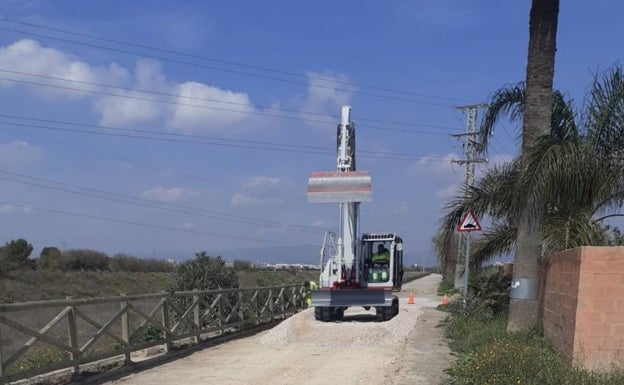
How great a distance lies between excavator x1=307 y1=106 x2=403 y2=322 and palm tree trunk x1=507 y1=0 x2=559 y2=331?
24.8 feet

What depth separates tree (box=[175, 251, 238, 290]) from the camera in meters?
22.3

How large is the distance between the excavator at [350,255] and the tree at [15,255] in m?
25.1

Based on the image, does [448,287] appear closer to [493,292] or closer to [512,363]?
[493,292]

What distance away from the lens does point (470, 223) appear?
16422 mm

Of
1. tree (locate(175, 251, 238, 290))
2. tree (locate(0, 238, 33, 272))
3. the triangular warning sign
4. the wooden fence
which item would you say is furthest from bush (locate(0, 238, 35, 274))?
the triangular warning sign

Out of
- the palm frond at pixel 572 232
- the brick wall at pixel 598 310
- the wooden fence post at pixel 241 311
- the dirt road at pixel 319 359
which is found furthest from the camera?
the wooden fence post at pixel 241 311

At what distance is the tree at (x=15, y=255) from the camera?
4042 centimetres

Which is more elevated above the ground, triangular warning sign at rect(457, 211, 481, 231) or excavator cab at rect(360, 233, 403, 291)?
triangular warning sign at rect(457, 211, 481, 231)

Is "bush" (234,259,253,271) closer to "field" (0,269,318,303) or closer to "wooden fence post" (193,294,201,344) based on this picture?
"field" (0,269,318,303)

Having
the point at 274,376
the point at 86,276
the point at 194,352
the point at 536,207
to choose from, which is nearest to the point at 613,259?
the point at 536,207

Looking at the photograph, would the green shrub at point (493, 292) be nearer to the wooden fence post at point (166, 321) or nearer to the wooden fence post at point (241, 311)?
the wooden fence post at point (241, 311)

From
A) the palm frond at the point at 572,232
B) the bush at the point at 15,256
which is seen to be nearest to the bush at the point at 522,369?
the palm frond at the point at 572,232

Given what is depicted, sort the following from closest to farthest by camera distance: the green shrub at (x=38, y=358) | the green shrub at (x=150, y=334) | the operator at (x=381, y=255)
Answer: the green shrub at (x=38, y=358) < the green shrub at (x=150, y=334) < the operator at (x=381, y=255)

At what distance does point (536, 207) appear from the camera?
40.2 ft
